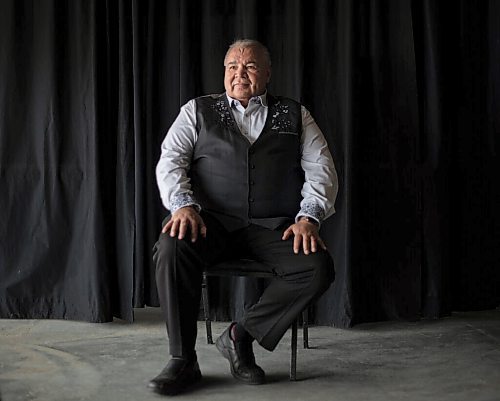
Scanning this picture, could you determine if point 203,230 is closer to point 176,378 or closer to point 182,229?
point 182,229

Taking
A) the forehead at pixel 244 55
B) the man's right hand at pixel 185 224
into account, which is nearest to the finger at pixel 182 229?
the man's right hand at pixel 185 224

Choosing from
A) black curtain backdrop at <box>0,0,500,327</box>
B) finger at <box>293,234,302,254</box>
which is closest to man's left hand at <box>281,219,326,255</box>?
finger at <box>293,234,302,254</box>

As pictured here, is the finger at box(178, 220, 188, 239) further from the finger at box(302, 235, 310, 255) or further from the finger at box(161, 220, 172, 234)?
the finger at box(302, 235, 310, 255)

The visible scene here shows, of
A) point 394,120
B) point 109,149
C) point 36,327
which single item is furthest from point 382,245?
point 36,327

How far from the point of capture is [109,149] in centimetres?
364

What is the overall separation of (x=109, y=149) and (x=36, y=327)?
35.3 inches

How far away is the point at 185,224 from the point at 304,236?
0.44 meters

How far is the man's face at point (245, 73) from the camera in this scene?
10.1ft

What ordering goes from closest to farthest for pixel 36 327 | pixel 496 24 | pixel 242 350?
1. pixel 242 350
2. pixel 36 327
3. pixel 496 24

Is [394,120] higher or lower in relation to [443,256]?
higher

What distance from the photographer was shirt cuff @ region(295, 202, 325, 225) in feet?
9.62

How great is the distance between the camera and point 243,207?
3010 millimetres

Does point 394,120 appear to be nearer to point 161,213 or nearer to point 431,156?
point 431,156

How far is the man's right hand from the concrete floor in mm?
545
